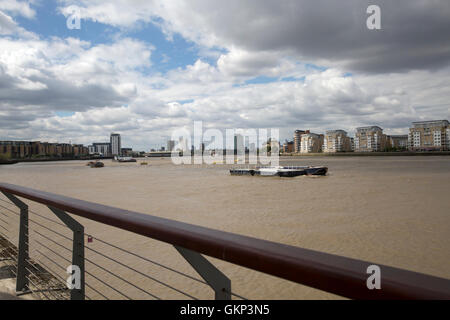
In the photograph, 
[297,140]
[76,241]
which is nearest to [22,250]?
[76,241]

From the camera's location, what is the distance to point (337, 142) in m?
158

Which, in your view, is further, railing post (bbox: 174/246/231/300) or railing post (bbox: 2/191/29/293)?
railing post (bbox: 2/191/29/293)

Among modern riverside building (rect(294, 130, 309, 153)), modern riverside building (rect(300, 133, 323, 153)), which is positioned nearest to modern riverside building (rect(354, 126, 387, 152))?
modern riverside building (rect(300, 133, 323, 153))

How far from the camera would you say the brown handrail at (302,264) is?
27.7 inches

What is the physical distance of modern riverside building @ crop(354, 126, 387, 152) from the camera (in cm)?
14862

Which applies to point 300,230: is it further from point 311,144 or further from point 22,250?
point 311,144

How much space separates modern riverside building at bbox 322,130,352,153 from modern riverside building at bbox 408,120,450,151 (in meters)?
28.8

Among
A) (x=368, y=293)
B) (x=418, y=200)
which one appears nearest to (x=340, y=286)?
(x=368, y=293)

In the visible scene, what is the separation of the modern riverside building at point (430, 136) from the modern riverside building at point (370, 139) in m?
13.1

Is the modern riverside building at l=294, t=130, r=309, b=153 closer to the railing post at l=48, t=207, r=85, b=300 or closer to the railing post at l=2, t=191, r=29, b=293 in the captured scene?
the railing post at l=2, t=191, r=29, b=293

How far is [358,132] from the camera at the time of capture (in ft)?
519

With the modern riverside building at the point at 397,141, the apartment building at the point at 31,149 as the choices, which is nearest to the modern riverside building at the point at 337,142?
the modern riverside building at the point at 397,141

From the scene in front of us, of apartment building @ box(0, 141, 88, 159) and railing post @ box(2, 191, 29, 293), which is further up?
apartment building @ box(0, 141, 88, 159)

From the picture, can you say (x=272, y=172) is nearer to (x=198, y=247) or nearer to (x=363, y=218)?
(x=363, y=218)
